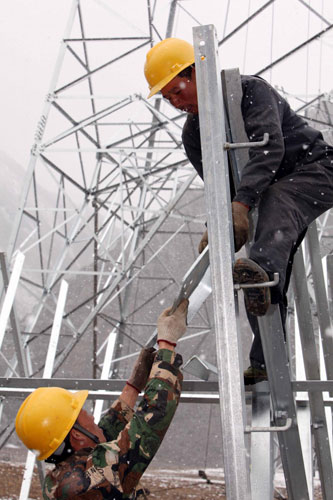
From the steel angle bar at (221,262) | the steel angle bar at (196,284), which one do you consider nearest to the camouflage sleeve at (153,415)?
the steel angle bar at (196,284)

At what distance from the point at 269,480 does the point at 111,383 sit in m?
1.12

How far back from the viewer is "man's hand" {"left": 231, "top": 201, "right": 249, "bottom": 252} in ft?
6.52

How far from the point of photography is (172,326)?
2002mm

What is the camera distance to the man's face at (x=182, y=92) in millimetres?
2383

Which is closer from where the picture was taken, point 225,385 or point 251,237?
point 225,385

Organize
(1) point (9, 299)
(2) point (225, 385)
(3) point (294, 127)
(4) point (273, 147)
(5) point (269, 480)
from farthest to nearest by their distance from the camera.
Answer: (1) point (9, 299) < (3) point (294, 127) < (4) point (273, 147) < (5) point (269, 480) < (2) point (225, 385)

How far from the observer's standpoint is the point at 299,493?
2.34 meters

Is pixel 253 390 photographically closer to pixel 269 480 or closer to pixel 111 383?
pixel 269 480

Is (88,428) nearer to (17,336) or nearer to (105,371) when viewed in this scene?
(17,336)

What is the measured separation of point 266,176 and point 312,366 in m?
0.95

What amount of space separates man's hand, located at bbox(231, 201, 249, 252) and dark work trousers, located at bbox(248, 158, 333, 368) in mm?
85

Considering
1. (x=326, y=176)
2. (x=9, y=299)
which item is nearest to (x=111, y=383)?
(x=326, y=176)

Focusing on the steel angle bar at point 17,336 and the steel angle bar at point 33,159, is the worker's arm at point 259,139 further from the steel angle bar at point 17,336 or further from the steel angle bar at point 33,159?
the steel angle bar at point 33,159

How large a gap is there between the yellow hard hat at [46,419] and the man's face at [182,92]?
1.20 metres
